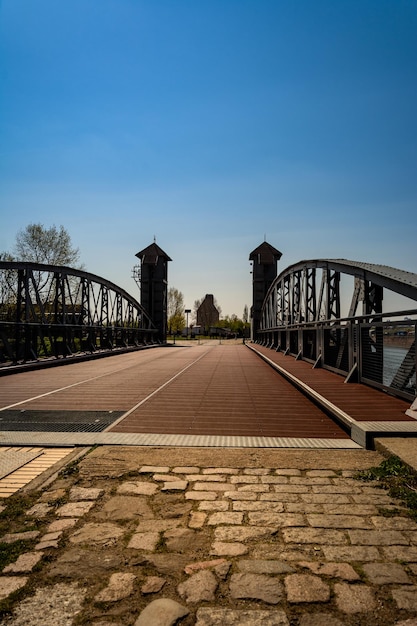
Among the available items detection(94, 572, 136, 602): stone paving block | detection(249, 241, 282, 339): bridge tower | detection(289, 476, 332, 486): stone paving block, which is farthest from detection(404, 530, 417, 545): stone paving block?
detection(249, 241, 282, 339): bridge tower

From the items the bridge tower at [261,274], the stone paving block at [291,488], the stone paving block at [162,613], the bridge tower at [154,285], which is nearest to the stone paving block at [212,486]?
the stone paving block at [291,488]

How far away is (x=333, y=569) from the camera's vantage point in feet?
7.70

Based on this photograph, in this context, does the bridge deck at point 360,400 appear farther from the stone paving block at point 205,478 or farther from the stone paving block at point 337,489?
the stone paving block at point 205,478

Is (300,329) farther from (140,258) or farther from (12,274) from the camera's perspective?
(140,258)

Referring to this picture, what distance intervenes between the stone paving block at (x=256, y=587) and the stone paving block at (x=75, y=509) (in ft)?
4.29

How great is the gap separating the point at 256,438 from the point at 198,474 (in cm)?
136

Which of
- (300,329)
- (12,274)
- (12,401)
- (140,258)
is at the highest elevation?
(140,258)

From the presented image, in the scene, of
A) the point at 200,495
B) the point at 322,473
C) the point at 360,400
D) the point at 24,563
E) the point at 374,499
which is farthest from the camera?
the point at 360,400

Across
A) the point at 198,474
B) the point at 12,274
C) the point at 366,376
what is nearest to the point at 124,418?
the point at 198,474

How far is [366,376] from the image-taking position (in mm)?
8383

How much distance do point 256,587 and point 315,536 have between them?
0.70m

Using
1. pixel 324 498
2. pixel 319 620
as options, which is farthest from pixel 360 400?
pixel 319 620

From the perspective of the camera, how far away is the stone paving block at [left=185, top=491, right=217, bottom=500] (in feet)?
10.9

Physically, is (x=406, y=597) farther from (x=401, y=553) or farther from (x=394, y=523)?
(x=394, y=523)
